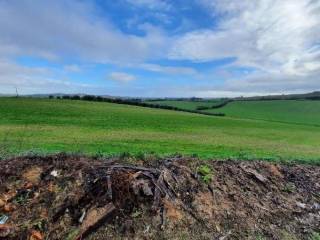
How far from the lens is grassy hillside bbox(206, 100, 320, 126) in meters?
62.2

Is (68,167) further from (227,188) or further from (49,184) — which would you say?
(227,188)

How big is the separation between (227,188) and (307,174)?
112 inches

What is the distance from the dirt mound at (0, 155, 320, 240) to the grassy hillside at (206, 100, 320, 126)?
178 ft

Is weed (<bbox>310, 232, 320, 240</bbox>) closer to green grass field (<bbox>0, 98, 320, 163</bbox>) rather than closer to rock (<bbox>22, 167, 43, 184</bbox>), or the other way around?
green grass field (<bbox>0, 98, 320, 163</bbox>)

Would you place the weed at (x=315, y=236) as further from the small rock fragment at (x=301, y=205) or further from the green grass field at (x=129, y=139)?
the green grass field at (x=129, y=139)

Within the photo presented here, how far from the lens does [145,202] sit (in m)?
6.27

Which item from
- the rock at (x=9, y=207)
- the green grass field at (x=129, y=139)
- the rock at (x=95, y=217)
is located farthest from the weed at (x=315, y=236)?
the rock at (x=9, y=207)

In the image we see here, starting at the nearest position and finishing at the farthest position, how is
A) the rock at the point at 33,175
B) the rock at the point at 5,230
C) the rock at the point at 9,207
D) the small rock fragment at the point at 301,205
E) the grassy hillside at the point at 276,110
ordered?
the rock at the point at 5,230 → the rock at the point at 9,207 → the rock at the point at 33,175 → the small rock fragment at the point at 301,205 → the grassy hillside at the point at 276,110

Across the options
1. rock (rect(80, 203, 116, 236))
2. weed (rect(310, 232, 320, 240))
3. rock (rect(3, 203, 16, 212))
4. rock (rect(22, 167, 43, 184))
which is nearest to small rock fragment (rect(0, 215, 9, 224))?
rock (rect(3, 203, 16, 212))

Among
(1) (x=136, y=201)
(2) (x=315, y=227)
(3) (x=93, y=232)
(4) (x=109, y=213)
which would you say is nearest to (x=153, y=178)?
(1) (x=136, y=201)

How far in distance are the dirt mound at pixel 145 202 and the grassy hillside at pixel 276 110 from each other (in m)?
54.3

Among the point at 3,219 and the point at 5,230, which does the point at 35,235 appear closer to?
the point at 5,230

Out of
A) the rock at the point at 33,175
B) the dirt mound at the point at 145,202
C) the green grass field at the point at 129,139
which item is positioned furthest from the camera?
the green grass field at the point at 129,139

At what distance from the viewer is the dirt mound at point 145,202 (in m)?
5.71
